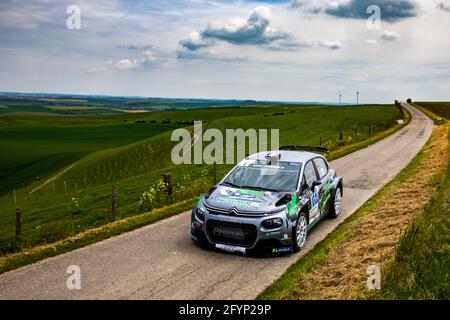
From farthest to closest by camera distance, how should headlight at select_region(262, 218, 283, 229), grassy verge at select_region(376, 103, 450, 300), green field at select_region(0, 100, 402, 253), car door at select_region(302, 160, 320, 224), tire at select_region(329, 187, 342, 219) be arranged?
green field at select_region(0, 100, 402, 253), tire at select_region(329, 187, 342, 219), car door at select_region(302, 160, 320, 224), headlight at select_region(262, 218, 283, 229), grassy verge at select_region(376, 103, 450, 300)

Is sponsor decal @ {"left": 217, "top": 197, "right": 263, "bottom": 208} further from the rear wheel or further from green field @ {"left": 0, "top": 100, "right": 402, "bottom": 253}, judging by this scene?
green field @ {"left": 0, "top": 100, "right": 402, "bottom": 253}

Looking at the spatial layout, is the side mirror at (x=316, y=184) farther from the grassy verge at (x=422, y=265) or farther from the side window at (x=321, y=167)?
the grassy verge at (x=422, y=265)

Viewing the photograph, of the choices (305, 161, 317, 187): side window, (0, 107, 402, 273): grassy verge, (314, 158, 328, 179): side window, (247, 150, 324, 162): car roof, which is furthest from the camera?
(314, 158, 328, 179): side window

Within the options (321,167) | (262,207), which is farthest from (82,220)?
(262,207)

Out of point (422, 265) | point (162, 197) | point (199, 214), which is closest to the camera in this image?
point (422, 265)

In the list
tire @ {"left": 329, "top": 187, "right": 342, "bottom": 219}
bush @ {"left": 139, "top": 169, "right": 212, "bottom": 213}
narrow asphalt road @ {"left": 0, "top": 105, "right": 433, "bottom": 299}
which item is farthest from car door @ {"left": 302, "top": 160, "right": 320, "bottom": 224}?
bush @ {"left": 139, "top": 169, "right": 212, "bottom": 213}

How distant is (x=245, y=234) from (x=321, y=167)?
3.94 m

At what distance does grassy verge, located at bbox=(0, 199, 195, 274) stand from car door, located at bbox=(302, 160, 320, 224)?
13.8 feet

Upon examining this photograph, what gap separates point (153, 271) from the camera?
7988 mm

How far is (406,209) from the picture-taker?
38.7 ft

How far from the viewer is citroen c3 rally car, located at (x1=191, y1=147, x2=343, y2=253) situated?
8.57 m

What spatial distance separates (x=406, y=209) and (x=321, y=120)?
53756 millimetres

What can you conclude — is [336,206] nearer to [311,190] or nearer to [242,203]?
[311,190]
